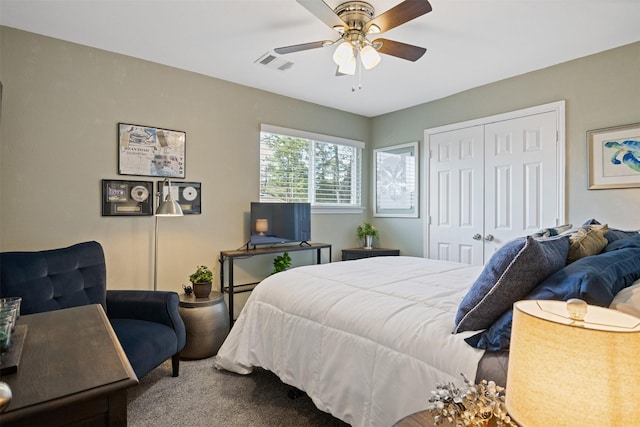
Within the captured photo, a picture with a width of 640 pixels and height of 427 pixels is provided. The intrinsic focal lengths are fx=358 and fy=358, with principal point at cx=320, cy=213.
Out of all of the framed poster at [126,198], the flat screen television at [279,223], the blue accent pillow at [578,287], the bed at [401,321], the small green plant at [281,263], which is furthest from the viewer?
the small green plant at [281,263]

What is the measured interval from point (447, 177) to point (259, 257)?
2.44m

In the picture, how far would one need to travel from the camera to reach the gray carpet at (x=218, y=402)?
6.79 feet

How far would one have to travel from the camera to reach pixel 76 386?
97 centimetres

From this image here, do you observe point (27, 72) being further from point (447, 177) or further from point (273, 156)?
point (447, 177)

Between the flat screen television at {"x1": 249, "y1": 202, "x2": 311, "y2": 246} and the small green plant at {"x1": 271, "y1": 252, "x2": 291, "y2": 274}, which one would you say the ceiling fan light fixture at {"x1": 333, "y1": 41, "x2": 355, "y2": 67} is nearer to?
the flat screen television at {"x1": 249, "y1": 202, "x2": 311, "y2": 246}

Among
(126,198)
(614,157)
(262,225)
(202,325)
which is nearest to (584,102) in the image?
(614,157)

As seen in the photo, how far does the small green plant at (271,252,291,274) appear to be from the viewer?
402cm

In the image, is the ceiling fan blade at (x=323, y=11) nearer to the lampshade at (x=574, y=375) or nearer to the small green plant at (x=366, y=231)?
the lampshade at (x=574, y=375)

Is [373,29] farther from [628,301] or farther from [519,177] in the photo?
[519,177]

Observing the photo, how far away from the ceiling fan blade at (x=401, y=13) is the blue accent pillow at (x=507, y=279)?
4.56ft

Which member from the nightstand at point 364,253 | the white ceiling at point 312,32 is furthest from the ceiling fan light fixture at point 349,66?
the nightstand at point 364,253

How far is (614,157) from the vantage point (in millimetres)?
3062

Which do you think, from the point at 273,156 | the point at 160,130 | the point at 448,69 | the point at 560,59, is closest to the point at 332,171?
the point at 273,156

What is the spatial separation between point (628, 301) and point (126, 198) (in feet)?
11.3
